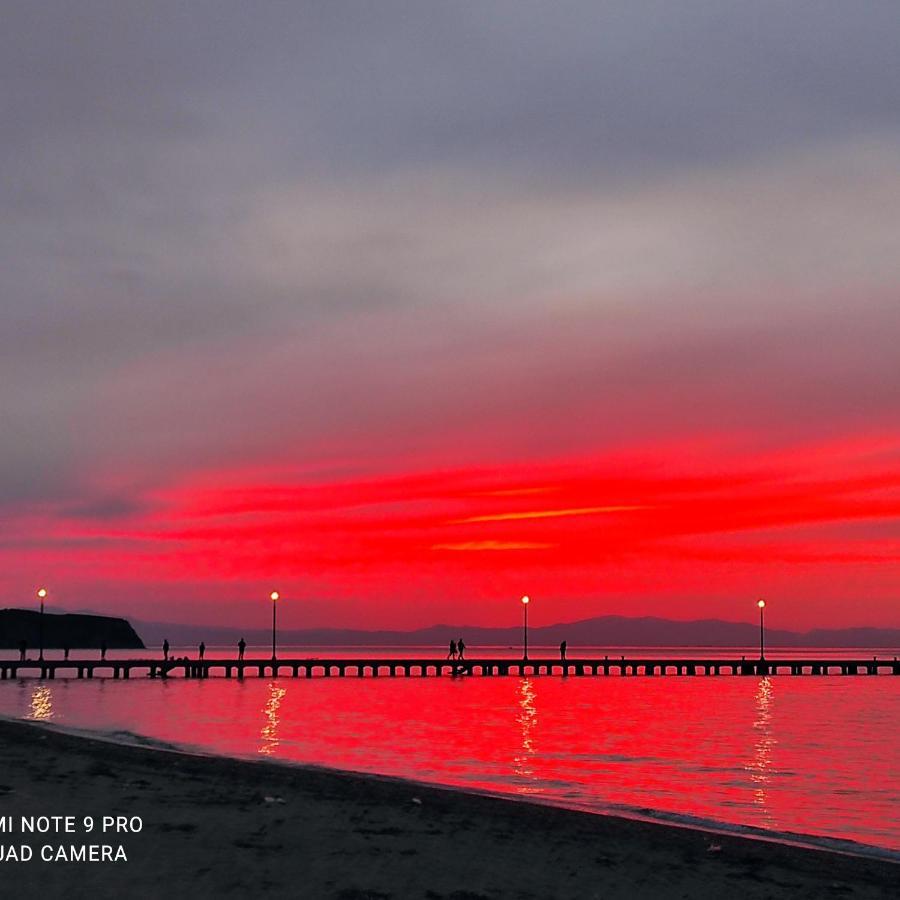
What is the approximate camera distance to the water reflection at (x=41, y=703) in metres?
54.8

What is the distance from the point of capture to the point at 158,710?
61.8 metres

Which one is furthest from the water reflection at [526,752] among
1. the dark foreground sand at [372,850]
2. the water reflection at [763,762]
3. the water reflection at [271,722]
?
the dark foreground sand at [372,850]

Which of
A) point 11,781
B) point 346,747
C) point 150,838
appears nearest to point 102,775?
point 11,781

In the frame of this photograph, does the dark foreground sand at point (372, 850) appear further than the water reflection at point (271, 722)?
No

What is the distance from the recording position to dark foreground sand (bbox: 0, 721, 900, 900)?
12.5 meters

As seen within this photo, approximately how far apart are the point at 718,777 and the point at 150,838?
82.1ft

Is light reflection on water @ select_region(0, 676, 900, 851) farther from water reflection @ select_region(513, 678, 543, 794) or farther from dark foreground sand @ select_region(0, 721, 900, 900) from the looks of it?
dark foreground sand @ select_region(0, 721, 900, 900)

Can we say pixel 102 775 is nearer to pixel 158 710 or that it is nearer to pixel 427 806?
pixel 427 806

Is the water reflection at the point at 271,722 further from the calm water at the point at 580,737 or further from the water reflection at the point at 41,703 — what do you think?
the water reflection at the point at 41,703

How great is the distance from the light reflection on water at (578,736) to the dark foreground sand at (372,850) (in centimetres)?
742

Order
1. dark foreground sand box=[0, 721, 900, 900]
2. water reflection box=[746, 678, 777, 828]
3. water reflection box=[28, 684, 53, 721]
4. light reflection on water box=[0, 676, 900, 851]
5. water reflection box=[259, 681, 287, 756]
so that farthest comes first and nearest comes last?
1. water reflection box=[28, 684, 53, 721]
2. water reflection box=[259, 681, 287, 756]
3. light reflection on water box=[0, 676, 900, 851]
4. water reflection box=[746, 678, 777, 828]
5. dark foreground sand box=[0, 721, 900, 900]

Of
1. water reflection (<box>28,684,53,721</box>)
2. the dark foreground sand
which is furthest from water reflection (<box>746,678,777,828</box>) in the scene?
water reflection (<box>28,684,53,721</box>)

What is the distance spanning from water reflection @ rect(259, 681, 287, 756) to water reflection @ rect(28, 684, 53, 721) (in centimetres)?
1141

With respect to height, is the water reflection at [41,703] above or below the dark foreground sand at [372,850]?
below
